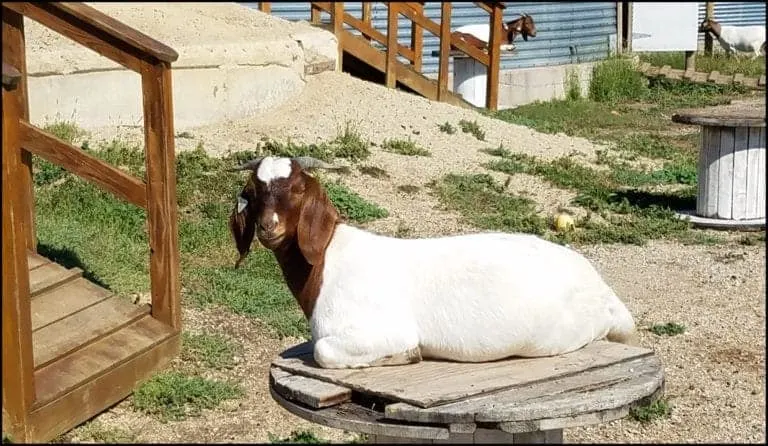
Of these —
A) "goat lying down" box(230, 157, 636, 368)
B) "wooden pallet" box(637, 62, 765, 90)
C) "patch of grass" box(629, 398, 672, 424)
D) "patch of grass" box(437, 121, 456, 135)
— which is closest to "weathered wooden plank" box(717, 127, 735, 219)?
"patch of grass" box(437, 121, 456, 135)

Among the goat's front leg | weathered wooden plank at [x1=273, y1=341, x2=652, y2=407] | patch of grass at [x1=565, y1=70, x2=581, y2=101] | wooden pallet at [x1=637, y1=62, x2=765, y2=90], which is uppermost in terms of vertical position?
wooden pallet at [x1=637, y1=62, x2=765, y2=90]

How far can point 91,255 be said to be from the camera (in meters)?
7.89

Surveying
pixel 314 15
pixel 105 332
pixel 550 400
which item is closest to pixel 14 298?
pixel 105 332

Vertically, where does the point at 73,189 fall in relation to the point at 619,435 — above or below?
above

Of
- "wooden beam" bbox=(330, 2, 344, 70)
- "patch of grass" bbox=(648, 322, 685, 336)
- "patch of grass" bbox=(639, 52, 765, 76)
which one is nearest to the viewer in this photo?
"patch of grass" bbox=(648, 322, 685, 336)

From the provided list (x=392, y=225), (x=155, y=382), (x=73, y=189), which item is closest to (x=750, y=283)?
(x=392, y=225)

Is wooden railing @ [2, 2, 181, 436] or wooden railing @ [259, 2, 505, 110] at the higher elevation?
wooden railing @ [259, 2, 505, 110]

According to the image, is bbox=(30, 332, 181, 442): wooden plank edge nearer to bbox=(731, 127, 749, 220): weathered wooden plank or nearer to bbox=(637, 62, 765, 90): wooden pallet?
bbox=(731, 127, 749, 220): weathered wooden plank

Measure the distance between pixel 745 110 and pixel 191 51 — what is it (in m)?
5.16

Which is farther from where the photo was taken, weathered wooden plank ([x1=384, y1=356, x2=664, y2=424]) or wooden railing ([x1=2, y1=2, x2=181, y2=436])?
wooden railing ([x1=2, y1=2, x2=181, y2=436])

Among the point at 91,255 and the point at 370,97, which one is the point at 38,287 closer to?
the point at 91,255

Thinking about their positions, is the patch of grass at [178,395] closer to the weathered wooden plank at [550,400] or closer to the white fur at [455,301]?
the white fur at [455,301]

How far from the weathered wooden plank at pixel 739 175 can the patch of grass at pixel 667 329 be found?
299cm

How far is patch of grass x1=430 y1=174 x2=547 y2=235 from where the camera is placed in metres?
10.1
